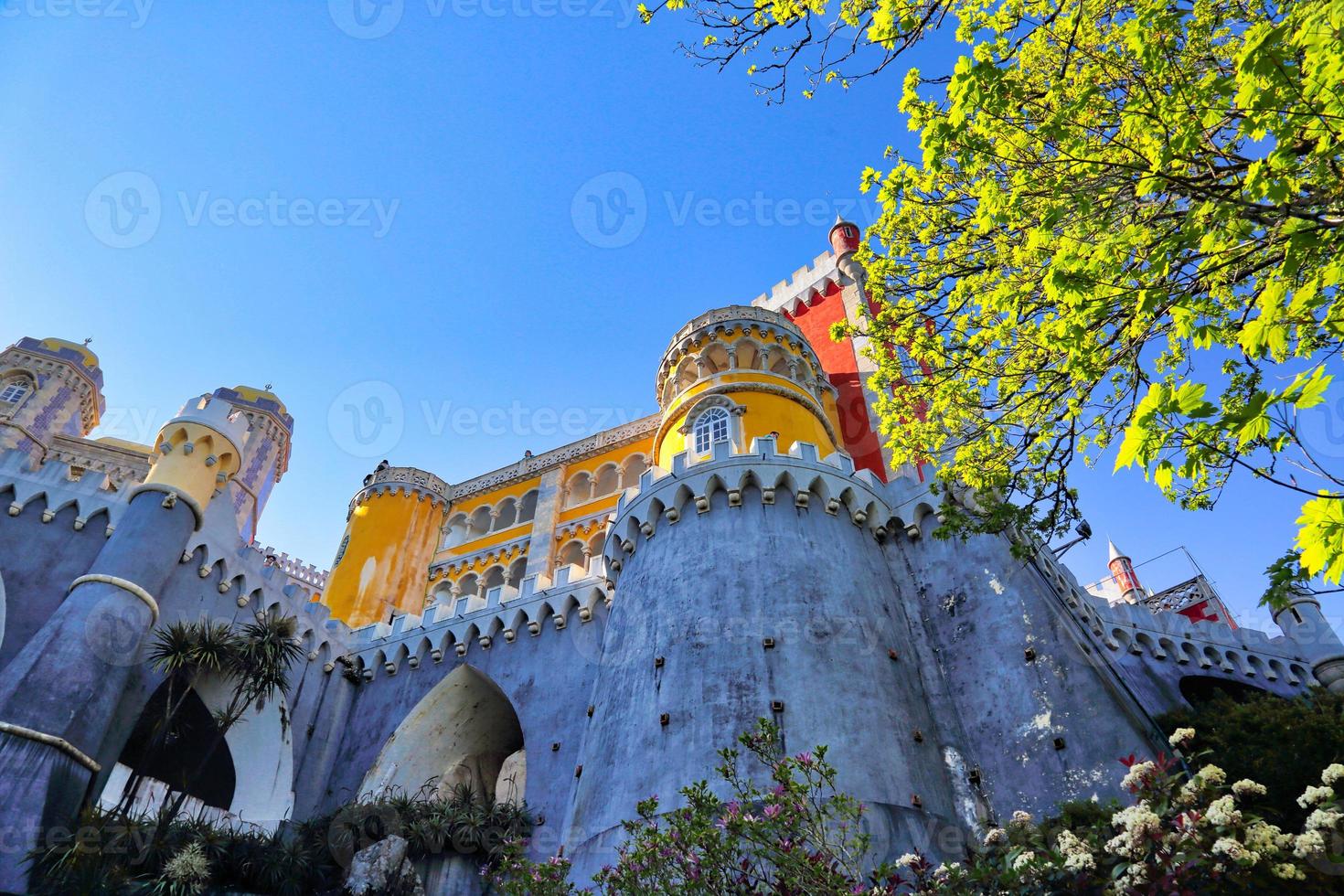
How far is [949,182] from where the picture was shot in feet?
38.2

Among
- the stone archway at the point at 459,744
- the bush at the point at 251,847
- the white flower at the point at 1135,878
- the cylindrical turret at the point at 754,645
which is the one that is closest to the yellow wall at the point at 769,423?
the cylindrical turret at the point at 754,645

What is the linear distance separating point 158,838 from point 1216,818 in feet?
53.1

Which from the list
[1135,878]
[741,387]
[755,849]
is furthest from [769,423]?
[1135,878]

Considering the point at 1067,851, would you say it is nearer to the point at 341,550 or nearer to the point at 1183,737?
the point at 1183,737

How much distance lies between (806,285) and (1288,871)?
24444 mm

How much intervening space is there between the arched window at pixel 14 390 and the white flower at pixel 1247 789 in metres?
46.9

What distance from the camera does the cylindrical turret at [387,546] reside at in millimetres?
30531

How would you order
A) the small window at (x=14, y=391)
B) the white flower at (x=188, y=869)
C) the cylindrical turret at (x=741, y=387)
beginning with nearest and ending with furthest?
the white flower at (x=188, y=869), the cylindrical turret at (x=741, y=387), the small window at (x=14, y=391)

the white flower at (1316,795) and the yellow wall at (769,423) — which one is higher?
the yellow wall at (769,423)

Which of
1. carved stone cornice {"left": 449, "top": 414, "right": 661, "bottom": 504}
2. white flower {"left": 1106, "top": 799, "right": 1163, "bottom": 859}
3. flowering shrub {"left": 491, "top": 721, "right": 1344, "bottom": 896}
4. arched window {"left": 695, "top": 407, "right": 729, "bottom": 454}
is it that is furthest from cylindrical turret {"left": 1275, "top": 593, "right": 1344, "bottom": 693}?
carved stone cornice {"left": 449, "top": 414, "right": 661, "bottom": 504}

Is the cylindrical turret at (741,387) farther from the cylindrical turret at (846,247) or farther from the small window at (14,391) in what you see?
the small window at (14,391)

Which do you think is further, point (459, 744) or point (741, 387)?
point (741, 387)

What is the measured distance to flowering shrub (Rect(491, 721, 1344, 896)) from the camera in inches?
312

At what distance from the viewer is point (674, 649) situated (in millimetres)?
15289
